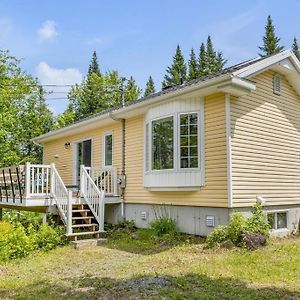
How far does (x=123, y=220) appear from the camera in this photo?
40.8 feet

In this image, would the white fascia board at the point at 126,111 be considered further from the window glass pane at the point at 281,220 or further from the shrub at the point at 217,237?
the window glass pane at the point at 281,220

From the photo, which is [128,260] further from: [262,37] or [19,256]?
[262,37]

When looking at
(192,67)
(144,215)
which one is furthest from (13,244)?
(192,67)

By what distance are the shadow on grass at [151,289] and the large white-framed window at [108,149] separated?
7832mm

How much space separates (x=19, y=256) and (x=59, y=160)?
9866mm

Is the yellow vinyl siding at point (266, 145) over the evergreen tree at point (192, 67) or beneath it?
beneath

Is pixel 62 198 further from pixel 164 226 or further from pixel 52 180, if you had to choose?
pixel 164 226

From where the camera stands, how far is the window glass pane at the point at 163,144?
33.9ft

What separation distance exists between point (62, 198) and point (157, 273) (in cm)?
539

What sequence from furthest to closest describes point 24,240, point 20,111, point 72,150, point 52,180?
point 20,111 → point 72,150 → point 52,180 → point 24,240

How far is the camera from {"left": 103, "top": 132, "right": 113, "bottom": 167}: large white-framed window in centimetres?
1379

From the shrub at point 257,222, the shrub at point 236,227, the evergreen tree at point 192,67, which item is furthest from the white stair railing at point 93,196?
the evergreen tree at point 192,67

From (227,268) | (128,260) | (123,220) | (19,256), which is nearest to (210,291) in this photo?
(227,268)

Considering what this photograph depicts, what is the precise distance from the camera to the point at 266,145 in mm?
10523
